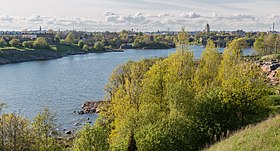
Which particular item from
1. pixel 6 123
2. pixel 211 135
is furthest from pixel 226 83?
pixel 6 123

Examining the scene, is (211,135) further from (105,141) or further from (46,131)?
(46,131)

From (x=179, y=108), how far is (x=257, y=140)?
918 cm

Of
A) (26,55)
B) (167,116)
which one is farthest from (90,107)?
(26,55)

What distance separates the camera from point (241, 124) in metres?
28.9

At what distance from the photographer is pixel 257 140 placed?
2012 centimetres

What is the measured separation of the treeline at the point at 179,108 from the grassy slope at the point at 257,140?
272 centimetres

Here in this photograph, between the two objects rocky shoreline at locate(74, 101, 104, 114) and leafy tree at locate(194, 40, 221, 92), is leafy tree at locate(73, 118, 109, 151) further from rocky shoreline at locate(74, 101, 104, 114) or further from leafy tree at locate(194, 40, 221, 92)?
rocky shoreline at locate(74, 101, 104, 114)

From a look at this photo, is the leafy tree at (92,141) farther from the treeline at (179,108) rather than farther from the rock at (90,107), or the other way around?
the rock at (90,107)

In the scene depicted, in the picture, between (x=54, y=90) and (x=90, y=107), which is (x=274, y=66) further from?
(x=54, y=90)

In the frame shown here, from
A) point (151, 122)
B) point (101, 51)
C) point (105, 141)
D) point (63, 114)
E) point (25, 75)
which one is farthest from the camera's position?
point (101, 51)

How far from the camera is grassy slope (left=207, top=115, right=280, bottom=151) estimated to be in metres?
19.2

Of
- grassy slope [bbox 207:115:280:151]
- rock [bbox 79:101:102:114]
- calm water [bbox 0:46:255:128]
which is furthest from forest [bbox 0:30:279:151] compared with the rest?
rock [bbox 79:101:102:114]

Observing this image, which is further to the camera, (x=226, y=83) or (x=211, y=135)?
(x=226, y=83)

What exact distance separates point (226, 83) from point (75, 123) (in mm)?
29199
